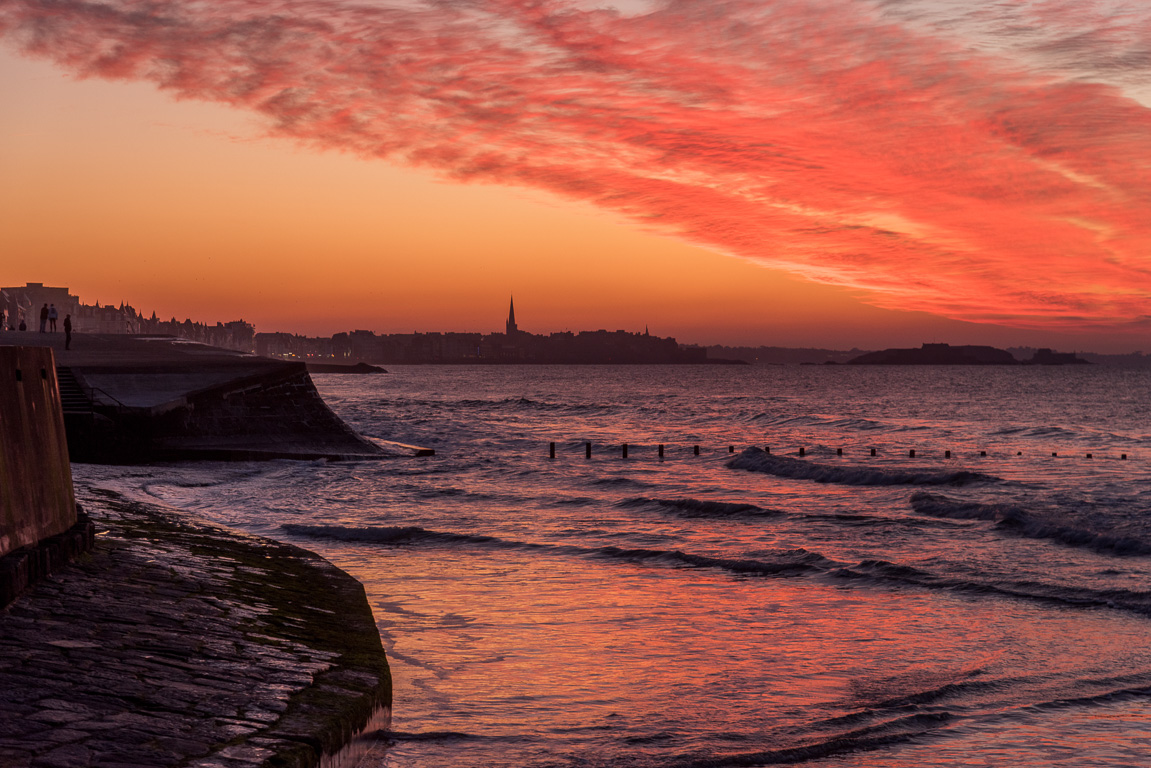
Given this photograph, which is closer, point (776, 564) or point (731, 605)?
point (731, 605)

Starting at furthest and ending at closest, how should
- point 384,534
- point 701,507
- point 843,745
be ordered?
point 701,507, point 384,534, point 843,745

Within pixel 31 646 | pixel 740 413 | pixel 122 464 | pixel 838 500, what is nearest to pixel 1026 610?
pixel 31 646

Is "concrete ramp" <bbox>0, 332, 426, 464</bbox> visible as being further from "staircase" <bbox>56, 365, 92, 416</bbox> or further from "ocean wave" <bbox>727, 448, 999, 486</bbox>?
"ocean wave" <bbox>727, 448, 999, 486</bbox>

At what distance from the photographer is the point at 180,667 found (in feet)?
23.3

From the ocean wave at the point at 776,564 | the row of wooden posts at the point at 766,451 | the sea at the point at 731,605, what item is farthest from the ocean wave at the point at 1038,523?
the row of wooden posts at the point at 766,451

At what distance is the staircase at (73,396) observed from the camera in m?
31.1

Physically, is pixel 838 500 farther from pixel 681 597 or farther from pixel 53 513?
pixel 53 513

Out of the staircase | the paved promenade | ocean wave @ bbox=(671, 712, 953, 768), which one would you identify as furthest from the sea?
the staircase

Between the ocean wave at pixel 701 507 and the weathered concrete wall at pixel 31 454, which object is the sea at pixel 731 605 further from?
the weathered concrete wall at pixel 31 454

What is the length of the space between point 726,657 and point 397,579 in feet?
20.2

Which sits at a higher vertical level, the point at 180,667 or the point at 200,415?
the point at 200,415

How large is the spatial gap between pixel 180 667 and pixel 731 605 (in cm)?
845

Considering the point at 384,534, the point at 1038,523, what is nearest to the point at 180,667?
the point at 384,534

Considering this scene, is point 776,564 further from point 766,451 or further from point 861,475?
point 766,451
